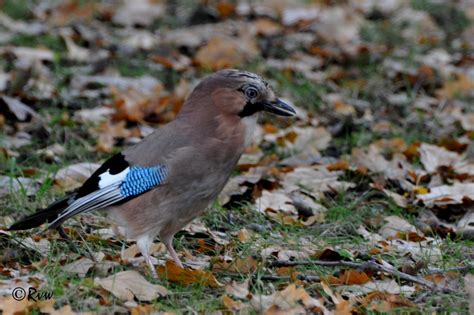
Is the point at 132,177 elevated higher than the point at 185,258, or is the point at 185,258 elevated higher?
the point at 132,177

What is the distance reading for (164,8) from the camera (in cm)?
901

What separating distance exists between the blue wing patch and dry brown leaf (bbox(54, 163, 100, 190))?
101 cm

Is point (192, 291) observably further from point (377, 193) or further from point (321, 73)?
point (321, 73)

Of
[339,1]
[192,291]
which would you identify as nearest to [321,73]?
[339,1]

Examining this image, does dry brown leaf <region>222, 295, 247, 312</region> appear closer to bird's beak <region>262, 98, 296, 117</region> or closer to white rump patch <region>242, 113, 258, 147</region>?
white rump patch <region>242, 113, 258, 147</region>

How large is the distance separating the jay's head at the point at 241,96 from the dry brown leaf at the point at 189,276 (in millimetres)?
758

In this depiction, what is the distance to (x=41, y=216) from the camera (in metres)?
4.02

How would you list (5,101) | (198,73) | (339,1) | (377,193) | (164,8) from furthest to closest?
(339,1) → (164,8) → (198,73) → (5,101) → (377,193)

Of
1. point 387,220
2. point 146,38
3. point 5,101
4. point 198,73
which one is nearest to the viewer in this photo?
point 387,220

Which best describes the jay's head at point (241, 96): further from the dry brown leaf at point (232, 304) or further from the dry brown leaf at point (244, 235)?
the dry brown leaf at point (232, 304)

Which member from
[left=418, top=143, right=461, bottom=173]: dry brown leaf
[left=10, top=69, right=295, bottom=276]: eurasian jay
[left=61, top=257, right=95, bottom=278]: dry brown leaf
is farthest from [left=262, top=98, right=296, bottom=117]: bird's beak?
[left=418, top=143, right=461, bottom=173]: dry brown leaf

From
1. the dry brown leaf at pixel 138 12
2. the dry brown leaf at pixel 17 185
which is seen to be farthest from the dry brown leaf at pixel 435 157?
the dry brown leaf at pixel 138 12

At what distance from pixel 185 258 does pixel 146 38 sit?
164 inches

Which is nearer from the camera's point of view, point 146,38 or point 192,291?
point 192,291
